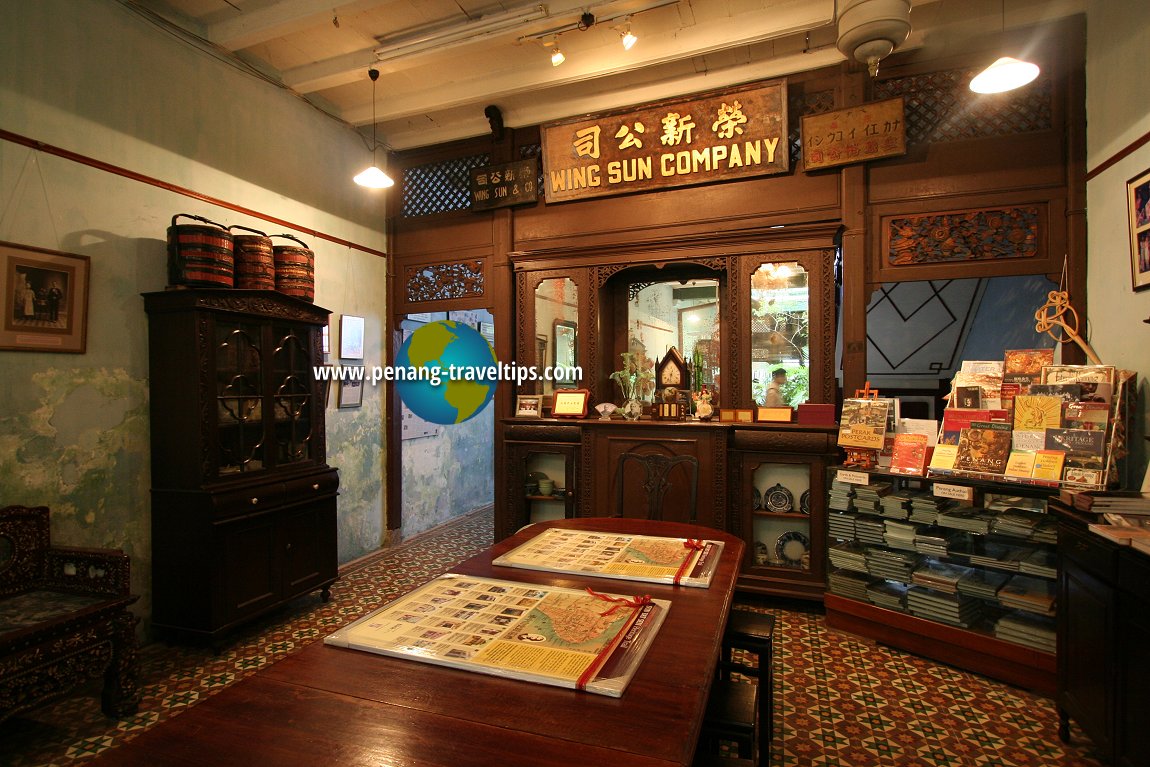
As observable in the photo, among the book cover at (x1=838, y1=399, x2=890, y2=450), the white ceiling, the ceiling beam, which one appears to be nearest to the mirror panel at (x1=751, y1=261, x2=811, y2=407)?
the book cover at (x1=838, y1=399, x2=890, y2=450)

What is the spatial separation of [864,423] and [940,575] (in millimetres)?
894

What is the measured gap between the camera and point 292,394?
376 centimetres

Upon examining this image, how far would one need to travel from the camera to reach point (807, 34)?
3.68 meters

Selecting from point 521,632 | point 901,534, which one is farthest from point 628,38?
point 521,632

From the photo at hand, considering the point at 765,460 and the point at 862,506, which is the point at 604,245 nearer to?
the point at 765,460

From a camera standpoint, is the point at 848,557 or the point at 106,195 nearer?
the point at 106,195

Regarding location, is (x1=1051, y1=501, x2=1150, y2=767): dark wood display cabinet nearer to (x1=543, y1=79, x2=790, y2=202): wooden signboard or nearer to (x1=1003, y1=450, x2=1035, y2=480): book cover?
(x1=1003, y1=450, x2=1035, y2=480): book cover

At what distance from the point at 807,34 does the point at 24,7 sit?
4289 mm

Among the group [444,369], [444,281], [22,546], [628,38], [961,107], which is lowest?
[22,546]

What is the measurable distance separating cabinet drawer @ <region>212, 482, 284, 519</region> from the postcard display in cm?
337

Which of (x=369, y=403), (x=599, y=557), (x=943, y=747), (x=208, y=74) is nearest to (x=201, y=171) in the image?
(x=208, y=74)

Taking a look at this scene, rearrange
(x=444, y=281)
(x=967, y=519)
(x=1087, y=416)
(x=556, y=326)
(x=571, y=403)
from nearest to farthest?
(x=1087, y=416) < (x=967, y=519) < (x=571, y=403) < (x=556, y=326) < (x=444, y=281)

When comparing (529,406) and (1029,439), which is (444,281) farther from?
(1029,439)

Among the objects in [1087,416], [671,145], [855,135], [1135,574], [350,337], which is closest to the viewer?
[1135,574]
